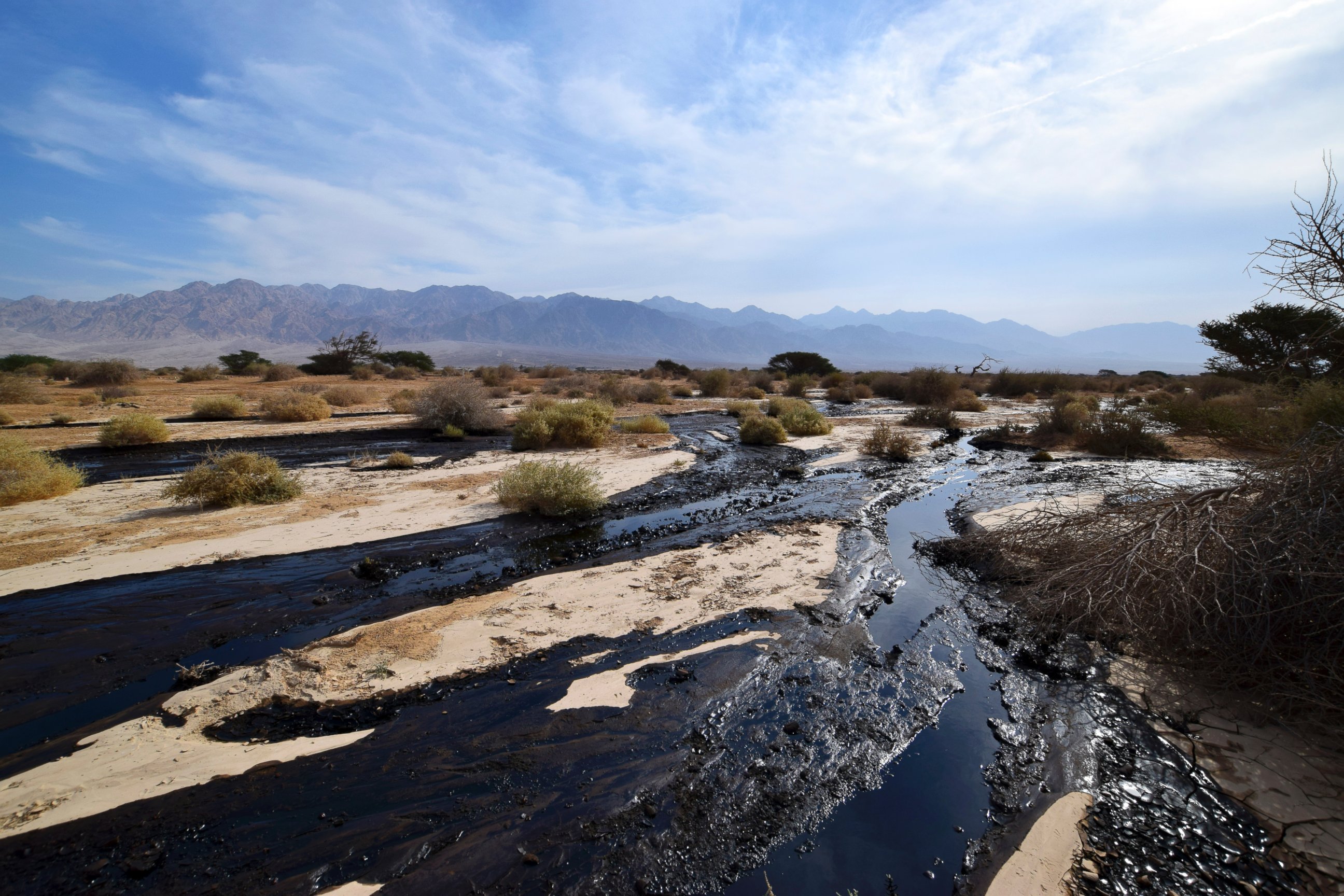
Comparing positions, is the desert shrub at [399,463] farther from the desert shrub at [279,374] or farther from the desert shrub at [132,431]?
the desert shrub at [279,374]

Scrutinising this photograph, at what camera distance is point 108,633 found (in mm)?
5762

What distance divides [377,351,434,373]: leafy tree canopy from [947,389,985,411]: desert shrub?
137 ft

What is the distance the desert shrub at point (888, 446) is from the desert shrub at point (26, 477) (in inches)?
727

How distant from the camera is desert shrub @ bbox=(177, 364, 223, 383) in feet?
113

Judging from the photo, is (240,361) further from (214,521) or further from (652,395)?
(214,521)

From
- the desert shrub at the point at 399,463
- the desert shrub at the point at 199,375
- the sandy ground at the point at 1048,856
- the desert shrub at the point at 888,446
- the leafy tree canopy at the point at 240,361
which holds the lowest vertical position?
the sandy ground at the point at 1048,856

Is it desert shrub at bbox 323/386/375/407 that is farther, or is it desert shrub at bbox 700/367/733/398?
desert shrub at bbox 700/367/733/398

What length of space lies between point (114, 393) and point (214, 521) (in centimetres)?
2346

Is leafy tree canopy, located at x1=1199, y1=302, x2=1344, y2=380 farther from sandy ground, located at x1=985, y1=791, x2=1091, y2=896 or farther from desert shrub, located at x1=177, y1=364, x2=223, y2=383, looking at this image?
desert shrub, located at x1=177, y1=364, x2=223, y2=383

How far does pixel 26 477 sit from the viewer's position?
980cm

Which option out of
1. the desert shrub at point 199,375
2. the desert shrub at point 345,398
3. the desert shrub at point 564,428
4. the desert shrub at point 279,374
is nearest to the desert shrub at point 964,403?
the desert shrub at point 564,428

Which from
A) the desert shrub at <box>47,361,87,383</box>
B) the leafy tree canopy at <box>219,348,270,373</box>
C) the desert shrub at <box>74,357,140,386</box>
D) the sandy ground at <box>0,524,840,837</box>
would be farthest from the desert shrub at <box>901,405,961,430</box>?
the leafy tree canopy at <box>219,348,270,373</box>

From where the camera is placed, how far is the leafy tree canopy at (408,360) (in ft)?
162

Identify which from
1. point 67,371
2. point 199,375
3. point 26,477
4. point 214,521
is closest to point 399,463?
point 214,521
